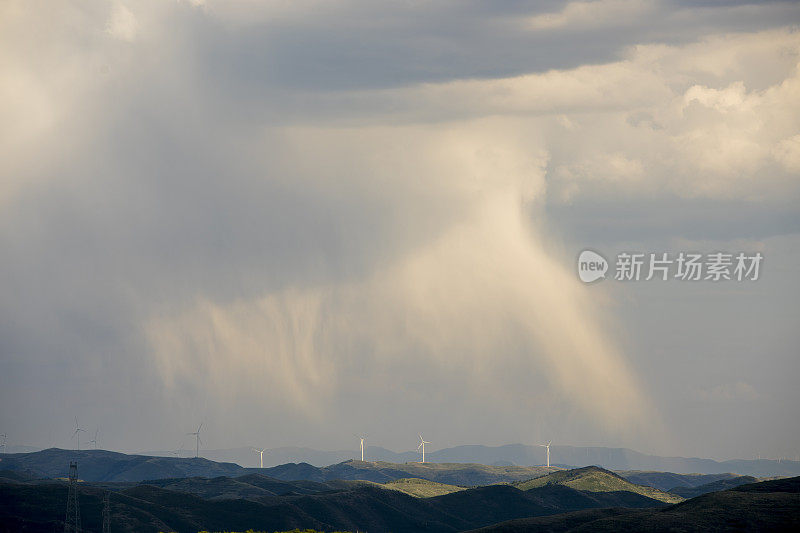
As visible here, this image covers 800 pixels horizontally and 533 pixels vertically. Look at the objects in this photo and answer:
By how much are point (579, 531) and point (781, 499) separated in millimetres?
39640

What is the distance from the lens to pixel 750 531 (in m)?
171

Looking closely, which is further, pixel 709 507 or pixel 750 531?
pixel 709 507

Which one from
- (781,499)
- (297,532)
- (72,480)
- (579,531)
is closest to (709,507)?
(781,499)

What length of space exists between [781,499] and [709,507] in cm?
1367

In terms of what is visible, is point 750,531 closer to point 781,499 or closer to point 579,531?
point 781,499

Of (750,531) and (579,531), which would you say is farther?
(579,531)

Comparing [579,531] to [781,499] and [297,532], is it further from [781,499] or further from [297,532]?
[297,532]

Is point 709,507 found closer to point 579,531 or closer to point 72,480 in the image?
point 579,531

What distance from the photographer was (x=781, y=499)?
626ft

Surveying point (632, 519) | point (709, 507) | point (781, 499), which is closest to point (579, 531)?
point (632, 519)

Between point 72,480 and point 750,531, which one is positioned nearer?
point 750,531

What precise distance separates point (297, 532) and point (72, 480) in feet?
153

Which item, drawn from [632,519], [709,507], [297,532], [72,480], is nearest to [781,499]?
[709,507]

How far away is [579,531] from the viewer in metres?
197
